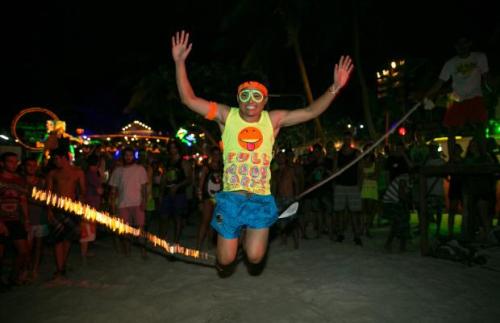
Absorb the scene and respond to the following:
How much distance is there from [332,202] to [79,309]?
5.93 m

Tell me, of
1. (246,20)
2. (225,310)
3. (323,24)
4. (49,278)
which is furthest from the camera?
(246,20)

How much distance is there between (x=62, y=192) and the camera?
6969 mm

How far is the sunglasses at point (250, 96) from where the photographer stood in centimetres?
462

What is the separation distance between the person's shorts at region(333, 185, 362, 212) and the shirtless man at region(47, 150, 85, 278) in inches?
205

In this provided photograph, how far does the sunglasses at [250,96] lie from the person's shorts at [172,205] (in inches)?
186

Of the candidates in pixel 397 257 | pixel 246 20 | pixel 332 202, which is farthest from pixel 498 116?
pixel 246 20

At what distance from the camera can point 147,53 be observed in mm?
34594

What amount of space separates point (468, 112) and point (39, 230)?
750 centimetres

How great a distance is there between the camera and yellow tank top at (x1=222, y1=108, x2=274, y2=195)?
465cm

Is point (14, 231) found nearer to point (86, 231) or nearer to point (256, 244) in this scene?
point (86, 231)

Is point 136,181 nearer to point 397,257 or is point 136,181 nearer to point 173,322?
point 173,322

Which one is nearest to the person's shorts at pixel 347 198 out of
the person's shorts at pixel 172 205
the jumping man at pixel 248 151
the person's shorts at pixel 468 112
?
the person's shorts at pixel 468 112

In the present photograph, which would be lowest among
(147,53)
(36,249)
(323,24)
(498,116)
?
(36,249)

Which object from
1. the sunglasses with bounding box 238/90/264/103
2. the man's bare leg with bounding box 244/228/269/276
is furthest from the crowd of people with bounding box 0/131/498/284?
the sunglasses with bounding box 238/90/264/103
